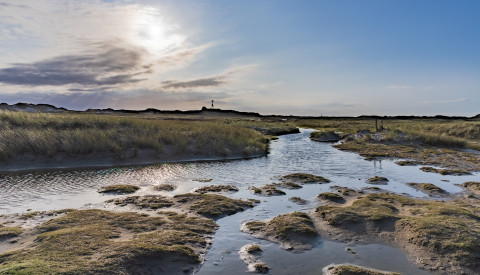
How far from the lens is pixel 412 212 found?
1159 cm

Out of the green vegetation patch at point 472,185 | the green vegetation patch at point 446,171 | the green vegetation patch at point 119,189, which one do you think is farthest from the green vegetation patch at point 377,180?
the green vegetation patch at point 119,189

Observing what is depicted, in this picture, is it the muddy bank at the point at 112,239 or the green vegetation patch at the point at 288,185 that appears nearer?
the muddy bank at the point at 112,239

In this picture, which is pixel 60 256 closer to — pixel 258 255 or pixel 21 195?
pixel 258 255

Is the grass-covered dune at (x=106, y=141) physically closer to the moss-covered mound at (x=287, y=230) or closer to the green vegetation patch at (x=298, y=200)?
the green vegetation patch at (x=298, y=200)

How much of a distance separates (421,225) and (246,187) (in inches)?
350

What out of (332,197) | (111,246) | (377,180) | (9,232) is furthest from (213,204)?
(377,180)

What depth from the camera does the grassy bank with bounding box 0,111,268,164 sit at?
2194cm

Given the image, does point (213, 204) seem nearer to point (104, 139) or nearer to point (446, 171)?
point (104, 139)

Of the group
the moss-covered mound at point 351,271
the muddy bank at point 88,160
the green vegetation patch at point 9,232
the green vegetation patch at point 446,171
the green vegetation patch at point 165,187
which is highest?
the muddy bank at point 88,160

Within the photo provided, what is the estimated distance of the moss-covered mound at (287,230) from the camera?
9250 mm

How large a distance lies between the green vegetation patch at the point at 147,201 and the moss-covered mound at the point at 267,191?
448 cm

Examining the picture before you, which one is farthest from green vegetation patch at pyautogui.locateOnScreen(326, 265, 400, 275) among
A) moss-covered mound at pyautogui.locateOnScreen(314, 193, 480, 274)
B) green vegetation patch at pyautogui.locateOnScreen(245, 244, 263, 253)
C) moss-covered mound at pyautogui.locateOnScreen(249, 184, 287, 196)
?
moss-covered mound at pyautogui.locateOnScreen(249, 184, 287, 196)

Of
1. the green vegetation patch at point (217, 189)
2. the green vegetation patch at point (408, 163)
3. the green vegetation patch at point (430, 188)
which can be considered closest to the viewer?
the green vegetation patch at point (430, 188)

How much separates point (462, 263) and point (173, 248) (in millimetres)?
7492
